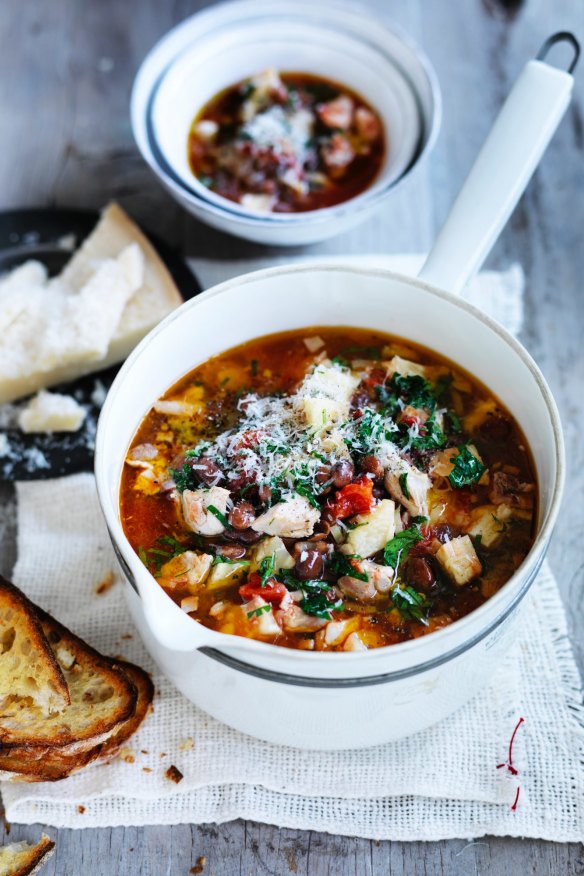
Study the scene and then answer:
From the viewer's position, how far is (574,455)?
362cm

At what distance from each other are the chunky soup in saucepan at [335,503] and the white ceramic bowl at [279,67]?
104cm

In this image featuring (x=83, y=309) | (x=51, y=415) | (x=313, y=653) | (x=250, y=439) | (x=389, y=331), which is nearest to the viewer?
(x=313, y=653)

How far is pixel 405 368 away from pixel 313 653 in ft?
3.86

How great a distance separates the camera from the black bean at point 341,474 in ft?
8.68

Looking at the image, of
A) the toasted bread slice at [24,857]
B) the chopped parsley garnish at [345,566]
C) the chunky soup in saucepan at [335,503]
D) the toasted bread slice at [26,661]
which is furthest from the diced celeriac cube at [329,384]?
the toasted bread slice at [24,857]

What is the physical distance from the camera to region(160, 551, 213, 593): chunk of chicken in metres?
2.61

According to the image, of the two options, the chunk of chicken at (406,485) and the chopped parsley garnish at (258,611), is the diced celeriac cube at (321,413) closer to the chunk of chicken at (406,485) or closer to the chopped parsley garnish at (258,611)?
the chunk of chicken at (406,485)

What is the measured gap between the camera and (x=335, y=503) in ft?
8.68

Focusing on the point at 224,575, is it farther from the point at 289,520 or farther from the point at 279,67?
the point at 279,67

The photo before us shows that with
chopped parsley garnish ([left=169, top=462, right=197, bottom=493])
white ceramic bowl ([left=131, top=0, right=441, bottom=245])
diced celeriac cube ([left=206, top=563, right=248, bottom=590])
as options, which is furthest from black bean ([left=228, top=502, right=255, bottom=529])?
white ceramic bowl ([left=131, top=0, right=441, bottom=245])

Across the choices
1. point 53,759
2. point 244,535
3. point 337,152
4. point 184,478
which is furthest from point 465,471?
point 337,152

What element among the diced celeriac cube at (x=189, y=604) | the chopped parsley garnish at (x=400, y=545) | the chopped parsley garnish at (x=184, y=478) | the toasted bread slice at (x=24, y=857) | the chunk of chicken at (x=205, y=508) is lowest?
the toasted bread slice at (x=24, y=857)

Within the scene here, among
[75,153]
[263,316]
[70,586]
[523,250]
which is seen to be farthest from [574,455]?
[75,153]

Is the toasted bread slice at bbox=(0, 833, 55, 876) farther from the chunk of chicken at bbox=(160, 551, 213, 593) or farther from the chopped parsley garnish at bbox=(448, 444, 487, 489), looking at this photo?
the chopped parsley garnish at bbox=(448, 444, 487, 489)
